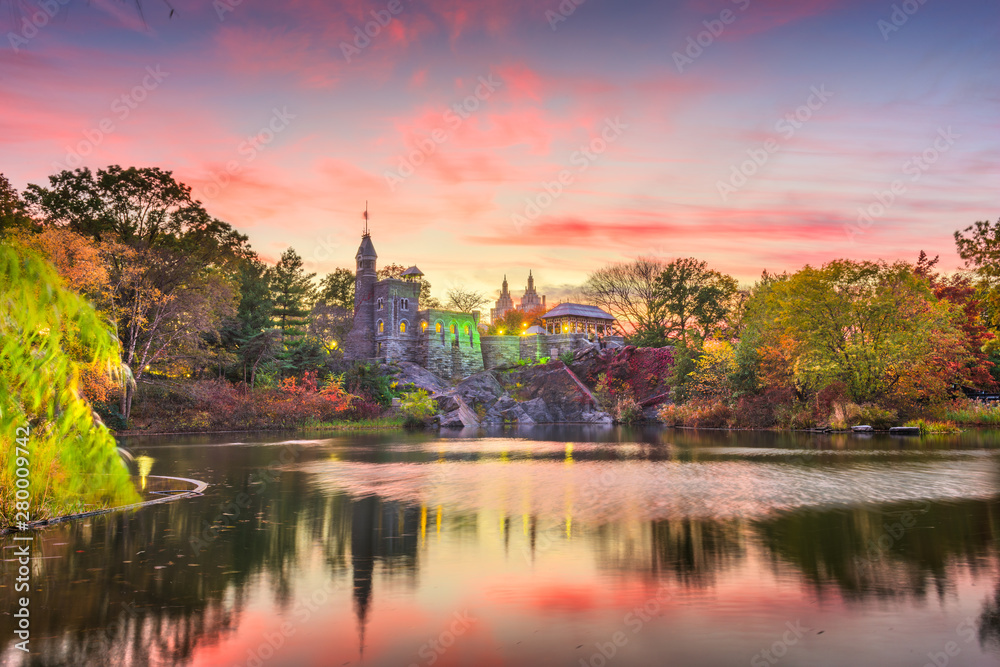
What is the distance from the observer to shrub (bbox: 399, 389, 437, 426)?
154ft

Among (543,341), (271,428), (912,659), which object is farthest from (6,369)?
(543,341)

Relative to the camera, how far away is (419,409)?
47.3 metres

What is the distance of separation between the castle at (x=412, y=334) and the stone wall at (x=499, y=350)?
16 centimetres

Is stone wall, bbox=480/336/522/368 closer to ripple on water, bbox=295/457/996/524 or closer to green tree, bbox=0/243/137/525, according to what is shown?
ripple on water, bbox=295/457/996/524

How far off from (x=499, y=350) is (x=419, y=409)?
23016 millimetres

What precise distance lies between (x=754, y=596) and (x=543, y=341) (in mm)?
61356

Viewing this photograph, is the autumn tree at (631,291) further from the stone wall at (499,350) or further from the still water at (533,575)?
the still water at (533,575)

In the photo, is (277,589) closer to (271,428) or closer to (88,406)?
(88,406)

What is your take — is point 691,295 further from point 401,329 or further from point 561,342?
point 401,329

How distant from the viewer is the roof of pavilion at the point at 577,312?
246 ft

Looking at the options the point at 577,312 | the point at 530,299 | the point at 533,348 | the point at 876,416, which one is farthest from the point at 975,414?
the point at 530,299

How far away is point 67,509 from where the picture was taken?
35.9 ft

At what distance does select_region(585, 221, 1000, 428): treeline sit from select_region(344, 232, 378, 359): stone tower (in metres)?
31.8

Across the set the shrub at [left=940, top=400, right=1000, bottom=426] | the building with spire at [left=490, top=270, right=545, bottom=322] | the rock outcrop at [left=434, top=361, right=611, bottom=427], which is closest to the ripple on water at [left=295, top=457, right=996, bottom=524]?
the shrub at [left=940, top=400, right=1000, bottom=426]
